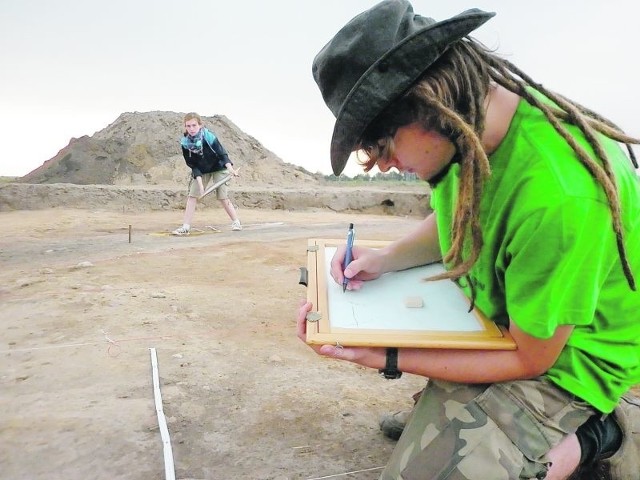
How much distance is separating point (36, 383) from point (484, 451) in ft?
5.40

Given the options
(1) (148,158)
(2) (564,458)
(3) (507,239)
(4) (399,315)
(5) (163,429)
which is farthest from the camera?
(1) (148,158)

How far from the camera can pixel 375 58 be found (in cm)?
125

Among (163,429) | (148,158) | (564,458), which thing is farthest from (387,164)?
(148,158)

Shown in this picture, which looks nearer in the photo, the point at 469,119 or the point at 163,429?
the point at 469,119

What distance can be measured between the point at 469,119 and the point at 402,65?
0.18 metres

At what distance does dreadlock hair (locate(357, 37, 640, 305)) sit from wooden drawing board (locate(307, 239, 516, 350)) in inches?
6.6

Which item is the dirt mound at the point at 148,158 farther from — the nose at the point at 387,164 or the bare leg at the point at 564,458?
the bare leg at the point at 564,458

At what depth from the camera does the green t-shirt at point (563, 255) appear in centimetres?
123

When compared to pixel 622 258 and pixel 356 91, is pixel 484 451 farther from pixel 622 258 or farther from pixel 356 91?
pixel 356 91

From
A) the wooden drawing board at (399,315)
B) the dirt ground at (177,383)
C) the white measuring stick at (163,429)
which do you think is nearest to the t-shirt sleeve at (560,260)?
the wooden drawing board at (399,315)

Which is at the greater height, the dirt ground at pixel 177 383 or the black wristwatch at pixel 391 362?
the black wristwatch at pixel 391 362

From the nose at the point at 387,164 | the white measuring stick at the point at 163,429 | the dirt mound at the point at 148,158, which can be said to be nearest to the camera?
the nose at the point at 387,164

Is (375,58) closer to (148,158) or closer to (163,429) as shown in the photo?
(163,429)

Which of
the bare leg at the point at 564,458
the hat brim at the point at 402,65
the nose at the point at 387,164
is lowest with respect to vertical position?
the bare leg at the point at 564,458
